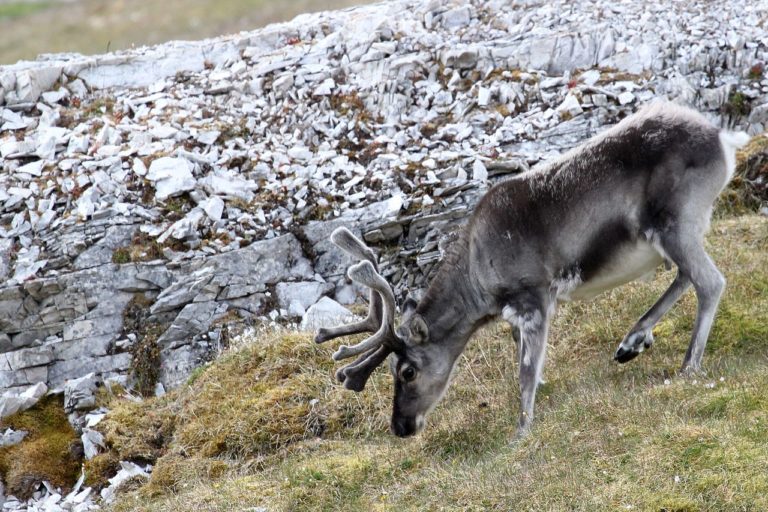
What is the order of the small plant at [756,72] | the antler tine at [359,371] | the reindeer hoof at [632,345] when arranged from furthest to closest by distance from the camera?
the small plant at [756,72], the reindeer hoof at [632,345], the antler tine at [359,371]

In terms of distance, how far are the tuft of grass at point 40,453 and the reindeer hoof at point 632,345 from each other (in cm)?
720

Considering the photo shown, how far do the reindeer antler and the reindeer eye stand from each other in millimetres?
276

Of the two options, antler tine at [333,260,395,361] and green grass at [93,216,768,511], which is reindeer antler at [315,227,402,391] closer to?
antler tine at [333,260,395,361]

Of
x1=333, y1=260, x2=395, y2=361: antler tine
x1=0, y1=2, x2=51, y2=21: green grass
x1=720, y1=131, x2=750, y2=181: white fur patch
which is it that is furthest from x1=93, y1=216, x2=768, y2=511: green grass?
x1=0, y1=2, x2=51, y2=21: green grass

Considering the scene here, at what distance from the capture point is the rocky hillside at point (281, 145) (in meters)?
16.1

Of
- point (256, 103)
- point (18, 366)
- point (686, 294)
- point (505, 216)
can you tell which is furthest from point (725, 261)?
point (18, 366)

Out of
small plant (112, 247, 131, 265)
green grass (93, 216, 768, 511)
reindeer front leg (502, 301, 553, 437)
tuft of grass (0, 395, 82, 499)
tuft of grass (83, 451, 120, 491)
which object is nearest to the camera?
green grass (93, 216, 768, 511)

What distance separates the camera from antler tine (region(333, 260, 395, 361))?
36.1 feet

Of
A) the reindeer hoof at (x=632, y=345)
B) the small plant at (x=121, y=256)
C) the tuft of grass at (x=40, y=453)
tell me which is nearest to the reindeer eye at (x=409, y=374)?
the reindeer hoof at (x=632, y=345)

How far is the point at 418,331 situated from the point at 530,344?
1246 millimetres

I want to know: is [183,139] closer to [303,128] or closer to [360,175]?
[303,128]

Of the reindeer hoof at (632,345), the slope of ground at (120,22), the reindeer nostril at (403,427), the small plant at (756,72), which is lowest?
the slope of ground at (120,22)

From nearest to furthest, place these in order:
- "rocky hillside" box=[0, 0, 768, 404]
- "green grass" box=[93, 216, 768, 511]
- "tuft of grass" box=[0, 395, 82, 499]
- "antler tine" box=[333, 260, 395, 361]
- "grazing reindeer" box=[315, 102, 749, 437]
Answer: "green grass" box=[93, 216, 768, 511] → "antler tine" box=[333, 260, 395, 361] → "grazing reindeer" box=[315, 102, 749, 437] → "tuft of grass" box=[0, 395, 82, 499] → "rocky hillside" box=[0, 0, 768, 404]

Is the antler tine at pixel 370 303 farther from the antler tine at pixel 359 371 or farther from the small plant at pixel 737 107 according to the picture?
the small plant at pixel 737 107
